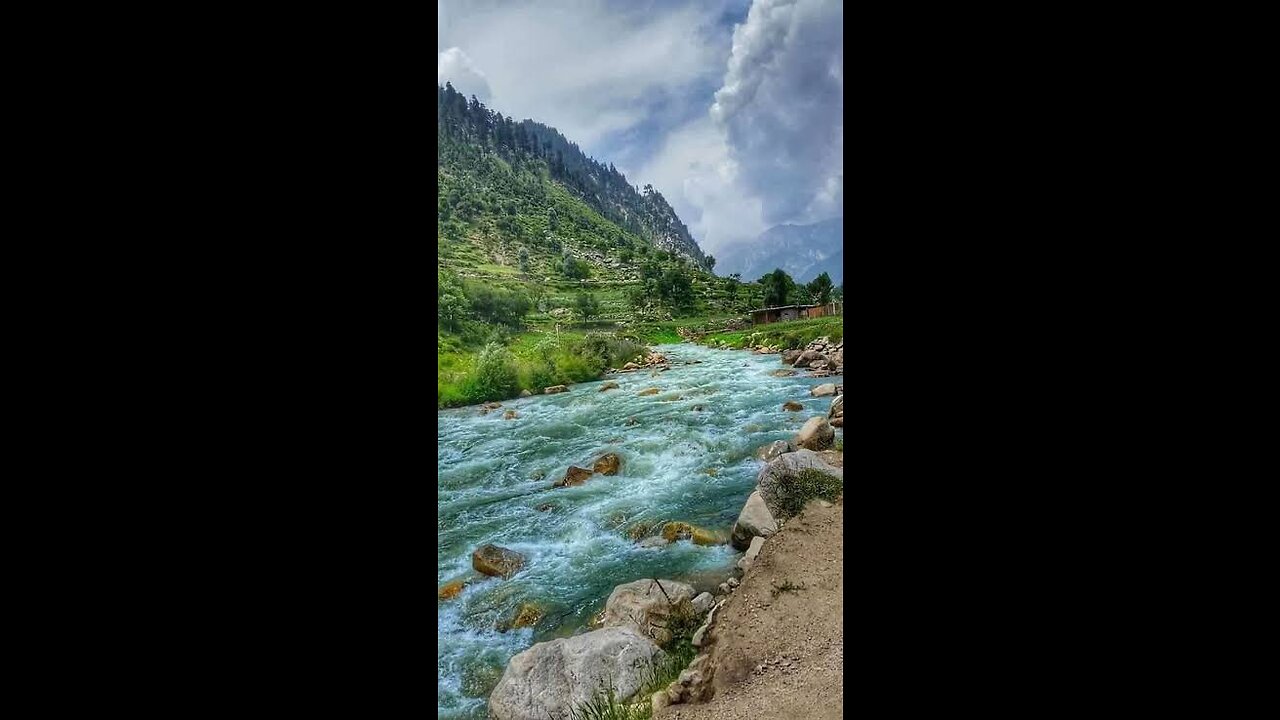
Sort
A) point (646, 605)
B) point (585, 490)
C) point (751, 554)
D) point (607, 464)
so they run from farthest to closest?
point (607, 464), point (585, 490), point (751, 554), point (646, 605)

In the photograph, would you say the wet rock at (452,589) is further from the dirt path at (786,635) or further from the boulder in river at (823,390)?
the boulder in river at (823,390)

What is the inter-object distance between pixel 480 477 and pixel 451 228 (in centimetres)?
1241

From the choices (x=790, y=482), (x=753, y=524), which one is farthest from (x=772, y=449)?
(x=753, y=524)

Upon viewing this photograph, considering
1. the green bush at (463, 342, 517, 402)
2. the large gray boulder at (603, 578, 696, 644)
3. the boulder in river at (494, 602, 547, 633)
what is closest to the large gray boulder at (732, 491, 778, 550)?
the large gray boulder at (603, 578, 696, 644)

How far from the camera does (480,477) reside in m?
8.16

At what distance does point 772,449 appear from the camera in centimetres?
782

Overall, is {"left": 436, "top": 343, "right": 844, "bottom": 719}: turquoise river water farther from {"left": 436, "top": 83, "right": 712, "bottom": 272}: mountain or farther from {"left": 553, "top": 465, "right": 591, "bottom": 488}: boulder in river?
{"left": 436, "top": 83, "right": 712, "bottom": 272}: mountain

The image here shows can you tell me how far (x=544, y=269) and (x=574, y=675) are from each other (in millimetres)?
14910

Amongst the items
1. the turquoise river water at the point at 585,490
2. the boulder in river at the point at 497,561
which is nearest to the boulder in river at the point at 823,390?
the turquoise river water at the point at 585,490

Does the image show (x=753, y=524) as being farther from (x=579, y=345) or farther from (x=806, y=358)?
(x=579, y=345)

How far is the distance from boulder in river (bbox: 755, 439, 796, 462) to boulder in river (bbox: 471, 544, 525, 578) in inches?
130

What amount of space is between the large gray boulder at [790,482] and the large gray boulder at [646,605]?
1.31 m

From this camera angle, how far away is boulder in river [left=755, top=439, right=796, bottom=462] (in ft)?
25.2
